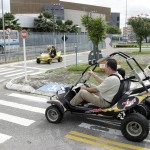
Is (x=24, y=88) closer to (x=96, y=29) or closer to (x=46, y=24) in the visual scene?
(x=96, y=29)

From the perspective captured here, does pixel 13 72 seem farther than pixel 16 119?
Yes

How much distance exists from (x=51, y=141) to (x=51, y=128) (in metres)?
0.67

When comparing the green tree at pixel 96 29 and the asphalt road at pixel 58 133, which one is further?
the green tree at pixel 96 29

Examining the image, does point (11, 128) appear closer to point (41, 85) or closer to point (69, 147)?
point (69, 147)

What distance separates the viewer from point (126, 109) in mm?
5145

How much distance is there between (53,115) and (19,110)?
1.46m

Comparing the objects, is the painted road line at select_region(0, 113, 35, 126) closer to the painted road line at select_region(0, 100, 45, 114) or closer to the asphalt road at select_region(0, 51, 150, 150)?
the asphalt road at select_region(0, 51, 150, 150)

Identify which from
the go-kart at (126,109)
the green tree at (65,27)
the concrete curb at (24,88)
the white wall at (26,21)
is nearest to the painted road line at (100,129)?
the go-kart at (126,109)

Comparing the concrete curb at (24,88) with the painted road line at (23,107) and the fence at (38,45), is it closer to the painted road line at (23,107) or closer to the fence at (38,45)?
the painted road line at (23,107)

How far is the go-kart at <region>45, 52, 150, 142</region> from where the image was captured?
5.04m

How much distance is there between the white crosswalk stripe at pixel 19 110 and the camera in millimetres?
6188

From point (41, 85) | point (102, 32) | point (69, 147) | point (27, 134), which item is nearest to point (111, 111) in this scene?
point (69, 147)

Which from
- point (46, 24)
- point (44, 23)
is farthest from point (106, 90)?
point (44, 23)

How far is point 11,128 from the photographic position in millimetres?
5871
